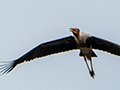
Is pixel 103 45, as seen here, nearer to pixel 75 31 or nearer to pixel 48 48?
pixel 75 31

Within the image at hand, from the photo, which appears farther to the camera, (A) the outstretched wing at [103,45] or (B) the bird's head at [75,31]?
(A) the outstretched wing at [103,45]

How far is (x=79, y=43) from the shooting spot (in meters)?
17.2

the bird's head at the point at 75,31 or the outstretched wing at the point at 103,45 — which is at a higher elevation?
the bird's head at the point at 75,31

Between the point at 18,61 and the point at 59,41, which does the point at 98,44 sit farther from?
the point at 18,61

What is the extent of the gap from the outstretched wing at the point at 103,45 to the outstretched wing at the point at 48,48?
76 centimetres

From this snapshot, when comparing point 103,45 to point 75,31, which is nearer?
point 75,31

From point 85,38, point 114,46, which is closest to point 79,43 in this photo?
point 85,38

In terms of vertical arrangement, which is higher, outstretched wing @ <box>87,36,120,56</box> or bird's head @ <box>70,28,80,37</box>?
bird's head @ <box>70,28,80,37</box>

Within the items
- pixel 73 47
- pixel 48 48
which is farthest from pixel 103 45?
pixel 48 48

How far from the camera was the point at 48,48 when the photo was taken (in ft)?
58.2

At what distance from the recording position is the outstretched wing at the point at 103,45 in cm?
1714

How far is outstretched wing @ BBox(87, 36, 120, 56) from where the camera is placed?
56.2 ft

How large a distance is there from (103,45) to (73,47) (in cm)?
124

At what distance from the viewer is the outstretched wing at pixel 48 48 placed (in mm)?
17516
